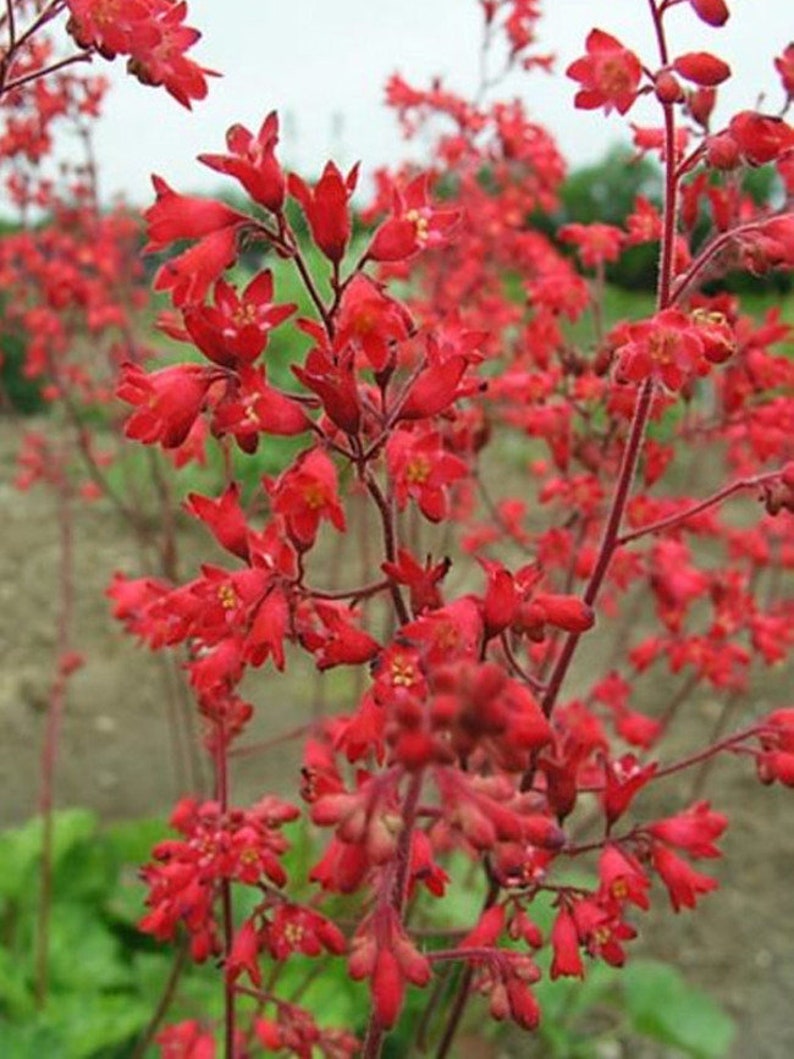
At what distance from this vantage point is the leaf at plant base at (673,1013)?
3137mm

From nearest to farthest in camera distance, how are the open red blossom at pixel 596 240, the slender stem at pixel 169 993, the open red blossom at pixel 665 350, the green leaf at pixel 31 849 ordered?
the open red blossom at pixel 665 350, the slender stem at pixel 169 993, the open red blossom at pixel 596 240, the green leaf at pixel 31 849

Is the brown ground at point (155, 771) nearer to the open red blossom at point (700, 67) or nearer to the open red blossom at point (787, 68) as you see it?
the open red blossom at point (787, 68)

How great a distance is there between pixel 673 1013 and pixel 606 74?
243 cm

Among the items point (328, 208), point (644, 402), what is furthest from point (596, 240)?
point (328, 208)

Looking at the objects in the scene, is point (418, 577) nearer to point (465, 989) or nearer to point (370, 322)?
point (370, 322)

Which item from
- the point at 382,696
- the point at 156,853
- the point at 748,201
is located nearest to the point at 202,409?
the point at 382,696

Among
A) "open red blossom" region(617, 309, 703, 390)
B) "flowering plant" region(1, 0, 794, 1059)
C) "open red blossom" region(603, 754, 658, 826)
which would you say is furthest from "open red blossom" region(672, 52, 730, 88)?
"open red blossom" region(603, 754, 658, 826)

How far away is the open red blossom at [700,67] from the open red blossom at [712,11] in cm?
4

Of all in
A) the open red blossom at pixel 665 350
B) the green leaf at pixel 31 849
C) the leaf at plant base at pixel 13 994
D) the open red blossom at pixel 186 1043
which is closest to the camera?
the open red blossom at pixel 665 350

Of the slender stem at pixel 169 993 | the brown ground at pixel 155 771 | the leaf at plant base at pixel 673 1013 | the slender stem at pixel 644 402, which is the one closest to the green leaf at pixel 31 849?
the brown ground at pixel 155 771

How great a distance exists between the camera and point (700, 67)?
1371mm

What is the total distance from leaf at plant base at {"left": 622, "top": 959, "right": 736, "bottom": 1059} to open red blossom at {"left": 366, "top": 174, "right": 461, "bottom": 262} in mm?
2308

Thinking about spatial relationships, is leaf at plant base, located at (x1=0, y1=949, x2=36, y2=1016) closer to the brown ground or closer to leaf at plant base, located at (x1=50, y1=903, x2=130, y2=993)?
leaf at plant base, located at (x1=50, y1=903, x2=130, y2=993)

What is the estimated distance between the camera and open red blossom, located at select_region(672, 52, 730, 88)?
1.37 m
